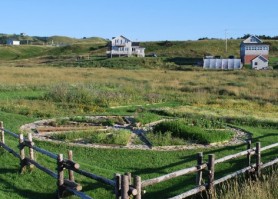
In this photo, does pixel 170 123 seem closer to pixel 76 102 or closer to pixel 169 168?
pixel 169 168

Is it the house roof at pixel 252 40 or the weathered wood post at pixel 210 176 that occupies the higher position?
the house roof at pixel 252 40

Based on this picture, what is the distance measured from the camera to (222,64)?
76938 mm

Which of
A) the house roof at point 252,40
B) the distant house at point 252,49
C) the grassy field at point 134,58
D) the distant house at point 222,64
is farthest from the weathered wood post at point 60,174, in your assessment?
the house roof at point 252,40

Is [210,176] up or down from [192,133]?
up

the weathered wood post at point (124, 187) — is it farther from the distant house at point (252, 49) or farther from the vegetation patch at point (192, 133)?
the distant house at point (252, 49)

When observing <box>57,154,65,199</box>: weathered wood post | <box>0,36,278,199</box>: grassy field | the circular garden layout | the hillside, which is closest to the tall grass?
<box>0,36,278,199</box>: grassy field

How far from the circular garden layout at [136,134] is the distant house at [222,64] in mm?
59358

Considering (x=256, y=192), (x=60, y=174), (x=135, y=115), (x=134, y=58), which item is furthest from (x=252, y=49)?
(x=60, y=174)

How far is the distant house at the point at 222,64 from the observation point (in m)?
76.1

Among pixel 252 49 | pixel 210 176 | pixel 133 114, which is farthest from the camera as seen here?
pixel 252 49

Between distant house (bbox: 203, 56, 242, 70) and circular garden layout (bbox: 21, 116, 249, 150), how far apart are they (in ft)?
195

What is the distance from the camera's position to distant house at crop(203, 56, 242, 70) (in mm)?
76062

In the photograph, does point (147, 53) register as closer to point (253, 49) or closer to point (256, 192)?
point (253, 49)

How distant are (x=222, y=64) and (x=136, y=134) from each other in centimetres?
6260
